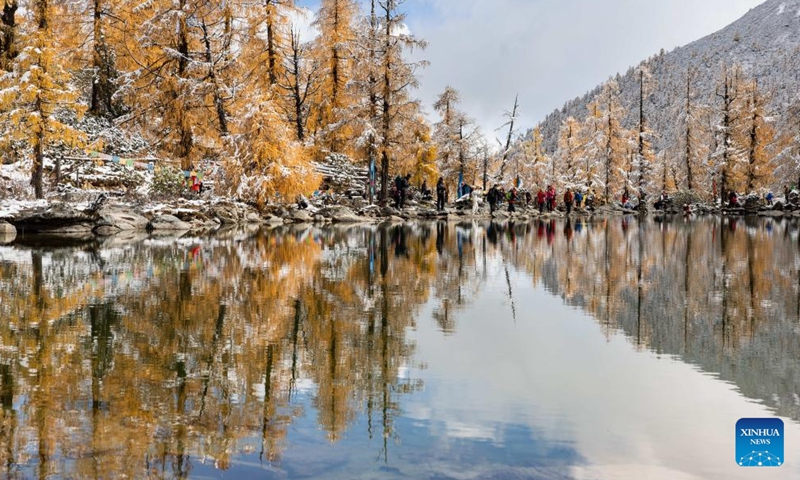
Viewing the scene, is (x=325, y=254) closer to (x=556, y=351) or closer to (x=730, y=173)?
(x=556, y=351)

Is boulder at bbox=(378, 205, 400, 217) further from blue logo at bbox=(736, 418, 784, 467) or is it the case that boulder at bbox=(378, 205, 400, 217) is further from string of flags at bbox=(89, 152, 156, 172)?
blue logo at bbox=(736, 418, 784, 467)

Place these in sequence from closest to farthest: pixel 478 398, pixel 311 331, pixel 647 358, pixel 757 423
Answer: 1. pixel 757 423
2. pixel 478 398
3. pixel 647 358
4. pixel 311 331

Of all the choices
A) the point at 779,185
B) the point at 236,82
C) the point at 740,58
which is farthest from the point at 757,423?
the point at 740,58

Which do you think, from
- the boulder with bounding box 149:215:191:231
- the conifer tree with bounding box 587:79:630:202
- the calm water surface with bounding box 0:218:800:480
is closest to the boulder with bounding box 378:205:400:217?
the boulder with bounding box 149:215:191:231

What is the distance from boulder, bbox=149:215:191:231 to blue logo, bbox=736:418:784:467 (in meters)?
24.6

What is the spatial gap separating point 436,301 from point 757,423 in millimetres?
5353

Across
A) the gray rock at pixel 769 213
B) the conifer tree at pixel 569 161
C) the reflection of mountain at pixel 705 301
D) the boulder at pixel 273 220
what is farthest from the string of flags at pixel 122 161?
the gray rock at pixel 769 213

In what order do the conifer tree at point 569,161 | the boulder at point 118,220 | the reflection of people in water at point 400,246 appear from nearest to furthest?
the reflection of people in water at point 400,246
the boulder at point 118,220
the conifer tree at point 569,161

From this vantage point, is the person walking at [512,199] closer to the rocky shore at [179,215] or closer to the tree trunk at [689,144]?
the rocky shore at [179,215]

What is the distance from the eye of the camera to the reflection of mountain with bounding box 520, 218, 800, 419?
18.9 ft

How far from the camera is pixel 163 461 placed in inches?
142

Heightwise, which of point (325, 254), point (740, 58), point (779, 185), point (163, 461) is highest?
point (740, 58)

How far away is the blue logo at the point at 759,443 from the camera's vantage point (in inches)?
148

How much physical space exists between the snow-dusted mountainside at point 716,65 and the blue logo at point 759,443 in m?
120
